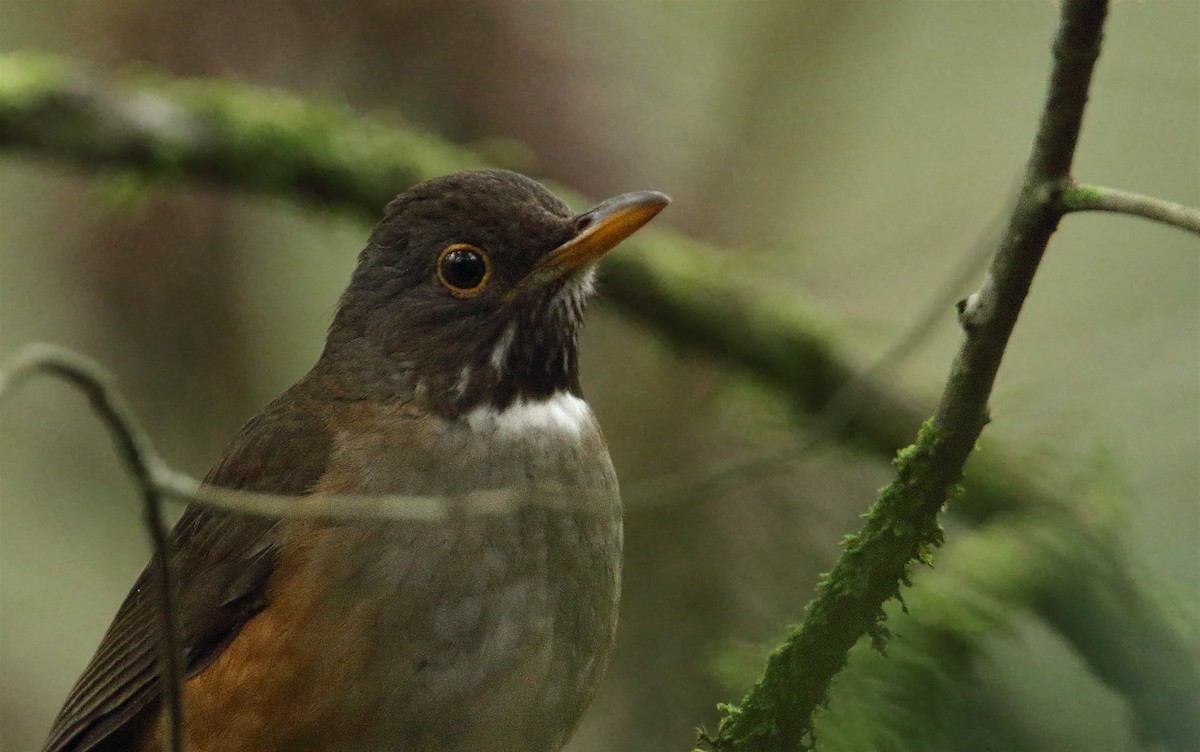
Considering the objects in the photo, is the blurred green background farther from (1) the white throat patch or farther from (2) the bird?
(2) the bird

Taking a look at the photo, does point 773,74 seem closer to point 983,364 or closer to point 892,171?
point 892,171

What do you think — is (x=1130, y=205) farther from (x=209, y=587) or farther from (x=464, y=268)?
(x=209, y=587)

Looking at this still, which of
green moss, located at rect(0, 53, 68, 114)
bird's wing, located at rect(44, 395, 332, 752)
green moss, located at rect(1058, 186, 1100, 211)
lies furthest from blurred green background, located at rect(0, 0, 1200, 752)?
green moss, located at rect(1058, 186, 1100, 211)

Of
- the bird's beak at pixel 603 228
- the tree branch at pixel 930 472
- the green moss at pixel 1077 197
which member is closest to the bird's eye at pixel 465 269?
the bird's beak at pixel 603 228

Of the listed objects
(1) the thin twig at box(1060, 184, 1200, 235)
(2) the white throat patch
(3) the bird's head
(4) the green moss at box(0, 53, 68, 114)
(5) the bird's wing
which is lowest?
(5) the bird's wing

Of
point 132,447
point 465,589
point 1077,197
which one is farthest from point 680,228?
point 132,447

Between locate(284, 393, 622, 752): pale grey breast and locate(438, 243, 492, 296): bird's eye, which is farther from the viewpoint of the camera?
locate(438, 243, 492, 296): bird's eye

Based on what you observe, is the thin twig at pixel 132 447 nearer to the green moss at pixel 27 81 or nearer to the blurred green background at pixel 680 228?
the blurred green background at pixel 680 228
